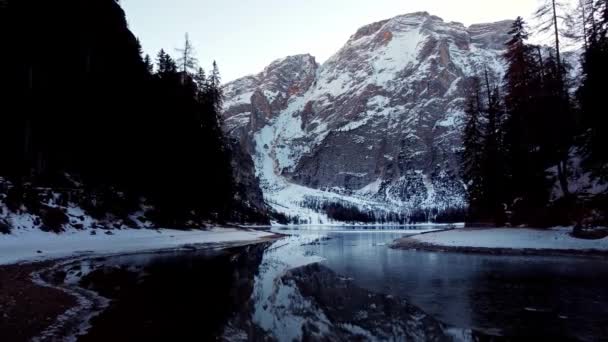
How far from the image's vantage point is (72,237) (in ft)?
85.5

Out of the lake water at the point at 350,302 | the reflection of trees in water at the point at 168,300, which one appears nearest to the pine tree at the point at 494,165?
the lake water at the point at 350,302

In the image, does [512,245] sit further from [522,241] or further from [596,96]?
[596,96]

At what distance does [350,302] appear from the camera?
10344 millimetres

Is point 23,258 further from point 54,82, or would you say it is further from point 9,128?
point 54,82

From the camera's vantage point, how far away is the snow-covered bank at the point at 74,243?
64.5 ft

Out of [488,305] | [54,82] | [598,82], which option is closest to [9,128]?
[54,82]

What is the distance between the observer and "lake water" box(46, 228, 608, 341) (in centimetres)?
734

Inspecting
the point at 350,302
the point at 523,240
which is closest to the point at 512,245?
the point at 523,240

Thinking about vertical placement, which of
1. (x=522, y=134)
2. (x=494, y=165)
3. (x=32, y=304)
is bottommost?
(x=32, y=304)

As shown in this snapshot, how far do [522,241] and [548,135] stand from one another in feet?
26.0

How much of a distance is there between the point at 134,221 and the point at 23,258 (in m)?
18.9

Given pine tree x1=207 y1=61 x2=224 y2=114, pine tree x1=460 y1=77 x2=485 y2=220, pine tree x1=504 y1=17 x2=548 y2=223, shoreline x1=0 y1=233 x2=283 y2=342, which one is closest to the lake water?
shoreline x1=0 y1=233 x2=283 y2=342

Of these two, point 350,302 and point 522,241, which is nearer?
point 350,302

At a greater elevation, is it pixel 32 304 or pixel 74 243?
pixel 74 243
